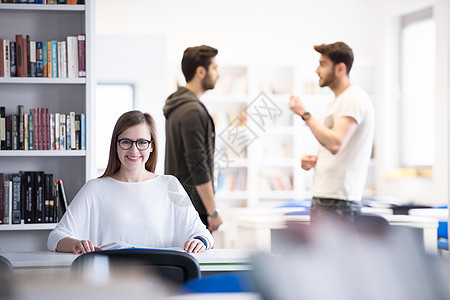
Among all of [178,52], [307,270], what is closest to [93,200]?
[307,270]

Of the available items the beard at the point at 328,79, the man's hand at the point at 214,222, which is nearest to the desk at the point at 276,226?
the man's hand at the point at 214,222

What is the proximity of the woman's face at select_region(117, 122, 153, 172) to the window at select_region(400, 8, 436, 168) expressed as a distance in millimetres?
4709

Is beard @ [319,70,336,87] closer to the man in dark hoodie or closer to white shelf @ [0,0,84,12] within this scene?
the man in dark hoodie

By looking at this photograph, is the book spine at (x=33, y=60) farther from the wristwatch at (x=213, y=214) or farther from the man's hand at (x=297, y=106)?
the man's hand at (x=297, y=106)

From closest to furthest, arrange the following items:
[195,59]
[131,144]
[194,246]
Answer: [194,246] → [131,144] → [195,59]

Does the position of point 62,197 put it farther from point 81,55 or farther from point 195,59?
point 195,59

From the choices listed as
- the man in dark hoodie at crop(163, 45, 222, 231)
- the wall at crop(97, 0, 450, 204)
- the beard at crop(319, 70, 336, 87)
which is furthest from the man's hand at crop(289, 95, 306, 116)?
the wall at crop(97, 0, 450, 204)

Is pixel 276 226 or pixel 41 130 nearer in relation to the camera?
pixel 276 226

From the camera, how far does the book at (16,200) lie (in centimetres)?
344

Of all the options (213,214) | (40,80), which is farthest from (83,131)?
(213,214)

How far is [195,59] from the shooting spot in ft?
10.9

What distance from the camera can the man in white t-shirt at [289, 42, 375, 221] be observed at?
3.01m

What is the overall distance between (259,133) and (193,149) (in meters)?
4.02

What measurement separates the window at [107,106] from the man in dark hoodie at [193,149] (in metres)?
3.54
